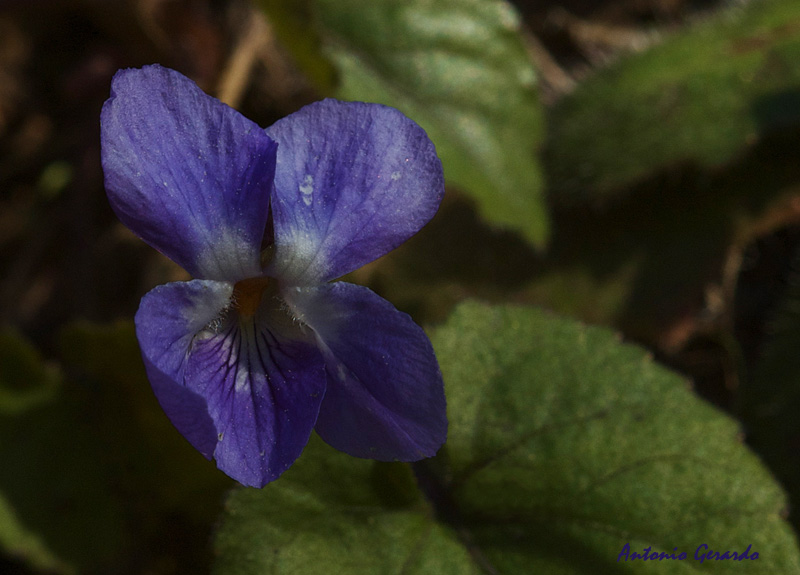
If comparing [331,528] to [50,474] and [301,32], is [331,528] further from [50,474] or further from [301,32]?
[301,32]

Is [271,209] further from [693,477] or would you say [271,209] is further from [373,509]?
[693,477]

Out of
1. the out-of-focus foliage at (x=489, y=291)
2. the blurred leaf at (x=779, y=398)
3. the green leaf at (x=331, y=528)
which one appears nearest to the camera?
the green leaf at (x=331, y=528)

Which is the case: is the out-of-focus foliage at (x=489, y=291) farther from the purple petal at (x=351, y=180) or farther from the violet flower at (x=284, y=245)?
the purple petal at (x=351, y=180)

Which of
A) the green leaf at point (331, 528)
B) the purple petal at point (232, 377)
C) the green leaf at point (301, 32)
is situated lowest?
the green leaf at point (331, 528)

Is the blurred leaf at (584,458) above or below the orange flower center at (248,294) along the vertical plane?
below

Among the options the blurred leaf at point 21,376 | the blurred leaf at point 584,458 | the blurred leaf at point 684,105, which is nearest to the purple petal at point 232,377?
the blurred leaf at point 584,458

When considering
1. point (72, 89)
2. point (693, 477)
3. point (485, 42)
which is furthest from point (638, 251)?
point (72, 89)

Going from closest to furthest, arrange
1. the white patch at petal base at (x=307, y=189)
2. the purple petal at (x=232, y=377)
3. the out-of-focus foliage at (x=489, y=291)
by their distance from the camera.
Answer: the purple petal at (x=232, y=377) < the white patch at petal base at (x=307, y=189) < the out-of-focus foliage at (x=489, y=291)

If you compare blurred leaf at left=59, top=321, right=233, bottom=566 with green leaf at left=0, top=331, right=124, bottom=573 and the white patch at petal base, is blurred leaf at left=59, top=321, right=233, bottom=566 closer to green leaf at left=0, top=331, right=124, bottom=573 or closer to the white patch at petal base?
green leaf at left=0, top=331, right=124, bottom=573
